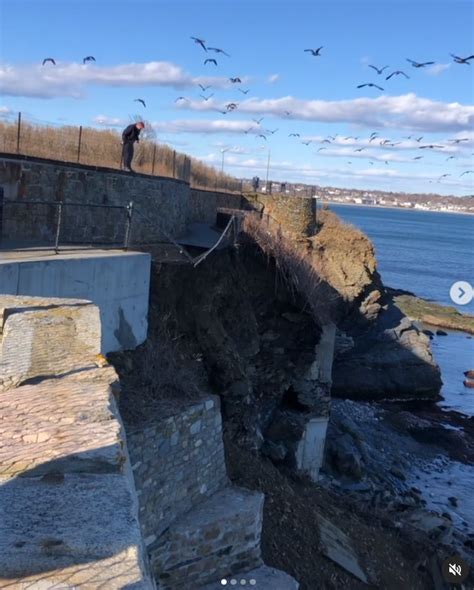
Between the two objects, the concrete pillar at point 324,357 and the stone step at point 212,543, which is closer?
the stone step at point 212,543

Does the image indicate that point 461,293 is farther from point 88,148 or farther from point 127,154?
point 127,154

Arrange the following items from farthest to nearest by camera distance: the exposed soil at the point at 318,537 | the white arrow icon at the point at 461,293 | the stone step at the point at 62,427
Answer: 1. the white arrow icon at the point at 461,293
2. the exposed soil at the point at 318,537
3. the stone step at the point at 62,427

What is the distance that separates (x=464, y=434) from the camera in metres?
27.8

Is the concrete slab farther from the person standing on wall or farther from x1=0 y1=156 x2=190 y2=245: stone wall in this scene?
the person standing on wall

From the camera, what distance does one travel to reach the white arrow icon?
59.5 m

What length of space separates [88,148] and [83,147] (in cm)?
19

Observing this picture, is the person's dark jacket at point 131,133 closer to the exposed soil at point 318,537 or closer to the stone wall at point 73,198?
the stone wall at point 73,198

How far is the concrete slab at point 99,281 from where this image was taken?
29.2 feet

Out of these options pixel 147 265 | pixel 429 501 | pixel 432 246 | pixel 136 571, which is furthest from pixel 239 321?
pixel 432 246

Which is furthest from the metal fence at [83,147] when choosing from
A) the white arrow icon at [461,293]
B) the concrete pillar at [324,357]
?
the white arrow icon at [461,293]

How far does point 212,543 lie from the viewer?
8.83m

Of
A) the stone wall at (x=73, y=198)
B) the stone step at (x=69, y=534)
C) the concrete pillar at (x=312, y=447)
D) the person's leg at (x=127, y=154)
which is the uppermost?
the person's leg at (x=127, y=154)

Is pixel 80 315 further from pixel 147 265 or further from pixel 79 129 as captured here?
pixel 79 129

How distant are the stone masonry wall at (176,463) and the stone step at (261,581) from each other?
1103 mm
